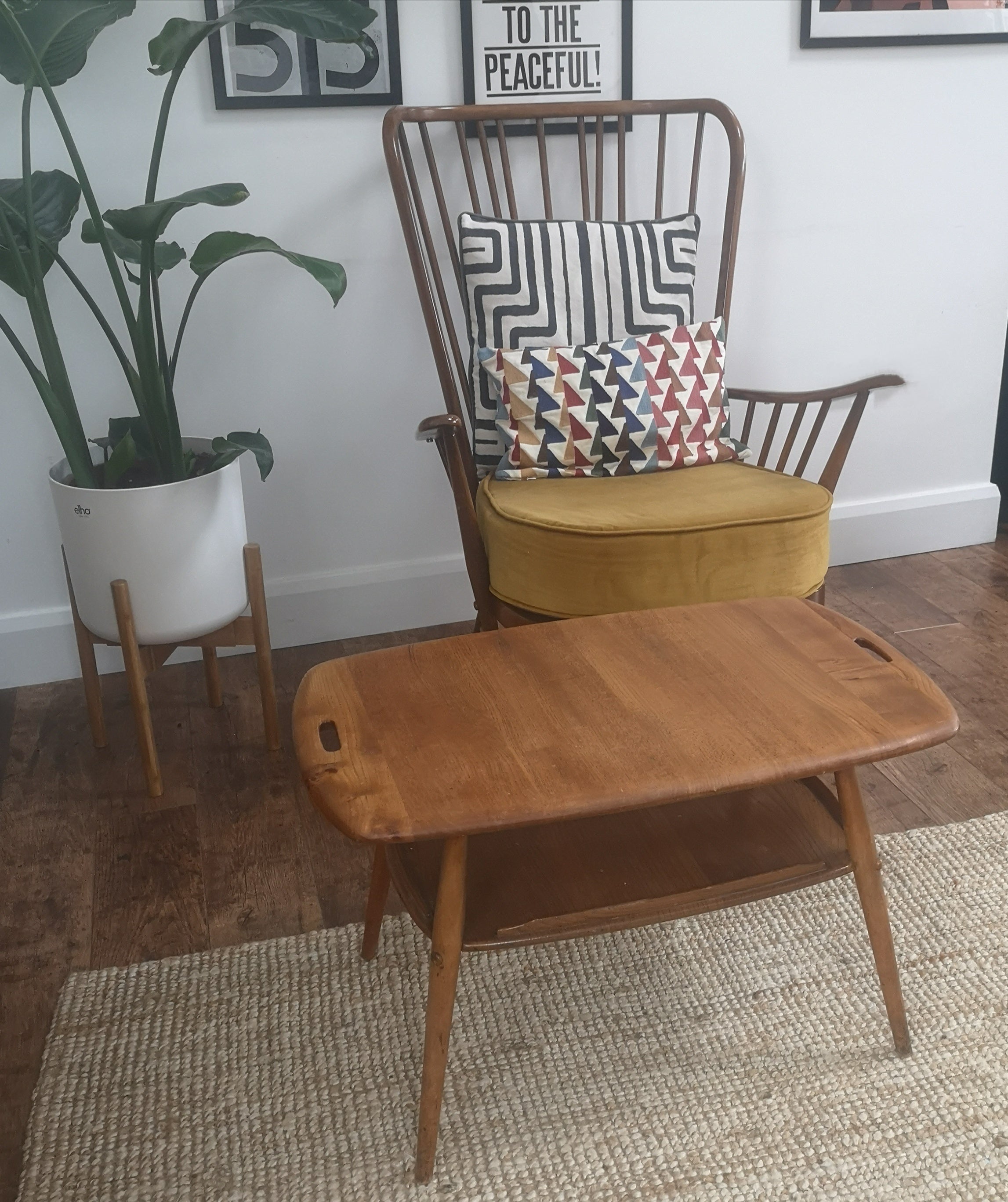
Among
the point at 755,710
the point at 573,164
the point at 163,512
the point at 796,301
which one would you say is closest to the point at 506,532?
the point at 163,512

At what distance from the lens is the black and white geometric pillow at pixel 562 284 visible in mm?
1922

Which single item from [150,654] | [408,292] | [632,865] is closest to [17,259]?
[150,654]

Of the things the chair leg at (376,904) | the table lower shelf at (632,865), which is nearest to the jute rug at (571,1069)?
the chair leg at (376,904)

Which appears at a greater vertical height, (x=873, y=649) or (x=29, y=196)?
(x=29, y=196)

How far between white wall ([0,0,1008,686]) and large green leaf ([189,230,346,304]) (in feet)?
1.61

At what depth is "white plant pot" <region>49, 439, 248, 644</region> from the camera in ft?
5.46

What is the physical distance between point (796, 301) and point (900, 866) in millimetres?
1320

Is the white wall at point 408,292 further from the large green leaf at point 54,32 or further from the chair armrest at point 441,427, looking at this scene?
the chair armrest at point 441,427

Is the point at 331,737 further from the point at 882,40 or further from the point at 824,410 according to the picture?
the point at 882,40

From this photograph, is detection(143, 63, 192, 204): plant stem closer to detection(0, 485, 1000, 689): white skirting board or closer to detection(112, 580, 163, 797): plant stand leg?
detection(112, 580, 163, 797): plant stand leg

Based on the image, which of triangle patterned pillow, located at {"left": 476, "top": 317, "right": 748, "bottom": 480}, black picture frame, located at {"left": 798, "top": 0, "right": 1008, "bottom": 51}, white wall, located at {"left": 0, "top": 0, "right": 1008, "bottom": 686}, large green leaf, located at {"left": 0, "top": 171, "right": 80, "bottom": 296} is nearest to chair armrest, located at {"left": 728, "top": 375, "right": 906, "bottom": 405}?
triangle patterned pillow, located at {"left": 476, "top": 317, "right": 748, "bottom": 480}

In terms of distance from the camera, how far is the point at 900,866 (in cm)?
152

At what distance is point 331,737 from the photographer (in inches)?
45.2

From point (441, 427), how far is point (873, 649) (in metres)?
0.74
